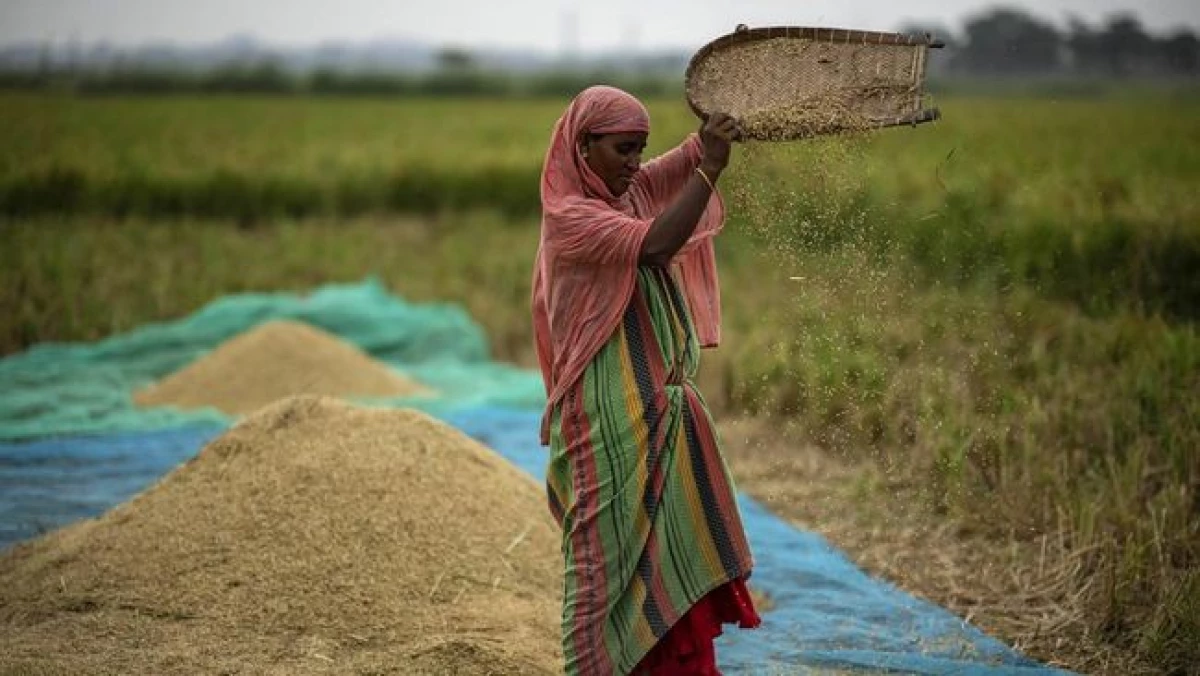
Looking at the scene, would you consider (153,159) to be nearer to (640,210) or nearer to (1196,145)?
(1196,145)

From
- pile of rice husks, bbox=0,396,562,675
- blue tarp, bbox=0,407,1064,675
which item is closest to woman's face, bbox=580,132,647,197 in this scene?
pile of rice husks, bbox=0,396,562,675

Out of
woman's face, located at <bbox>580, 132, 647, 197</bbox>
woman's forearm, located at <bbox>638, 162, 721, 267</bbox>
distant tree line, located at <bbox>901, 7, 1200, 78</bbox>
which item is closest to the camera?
woman's forearm, located at <bbox>638, 162, 721, 267</bbox>

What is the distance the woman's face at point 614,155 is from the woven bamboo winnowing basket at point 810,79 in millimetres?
184

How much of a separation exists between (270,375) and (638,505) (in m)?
4.25

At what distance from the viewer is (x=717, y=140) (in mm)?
2719

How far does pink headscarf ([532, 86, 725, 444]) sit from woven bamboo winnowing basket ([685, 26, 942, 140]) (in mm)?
144

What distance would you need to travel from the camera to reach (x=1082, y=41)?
15172mm

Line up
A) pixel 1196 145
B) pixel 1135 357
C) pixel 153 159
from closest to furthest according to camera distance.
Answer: pixel 1135 357
pixel 1196 145
pixel 153 159

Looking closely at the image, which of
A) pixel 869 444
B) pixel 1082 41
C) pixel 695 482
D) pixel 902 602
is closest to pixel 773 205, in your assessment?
pixel 695 482

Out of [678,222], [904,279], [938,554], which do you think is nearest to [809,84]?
[678,222]

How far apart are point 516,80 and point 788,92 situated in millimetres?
40282

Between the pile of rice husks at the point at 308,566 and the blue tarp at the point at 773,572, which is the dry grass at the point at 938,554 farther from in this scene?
the pile of rice husks at the point at 308,566

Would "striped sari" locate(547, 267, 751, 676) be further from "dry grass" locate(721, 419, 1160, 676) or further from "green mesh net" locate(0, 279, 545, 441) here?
"green mesh net" locate(0, 279, 545, 441)

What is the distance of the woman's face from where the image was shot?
279cm
